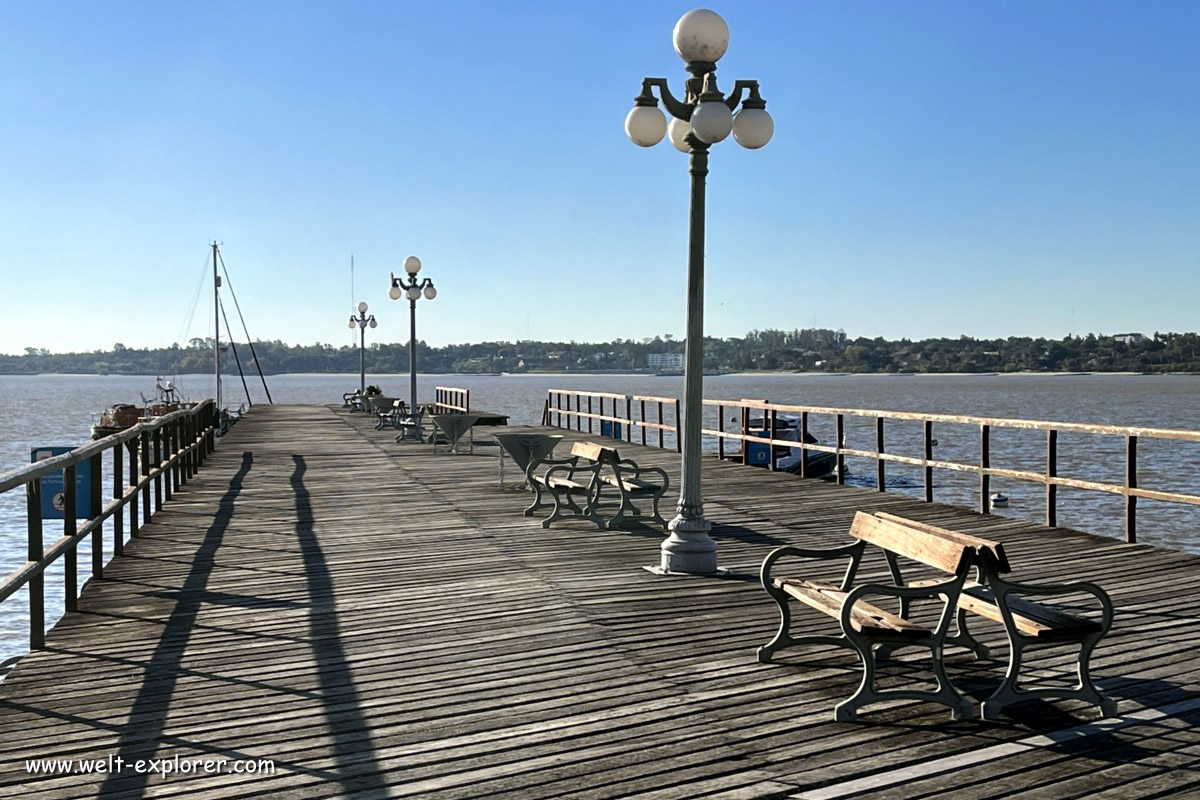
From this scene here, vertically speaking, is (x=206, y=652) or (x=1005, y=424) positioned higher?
(x=1005, y=424)

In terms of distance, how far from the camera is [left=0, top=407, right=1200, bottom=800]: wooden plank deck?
4.08m

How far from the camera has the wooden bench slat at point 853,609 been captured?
15.5 feet

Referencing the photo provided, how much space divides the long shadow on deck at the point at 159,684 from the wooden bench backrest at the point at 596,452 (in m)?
3.25

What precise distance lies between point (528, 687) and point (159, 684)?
1667 millimetres

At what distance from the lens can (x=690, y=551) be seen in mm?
8008

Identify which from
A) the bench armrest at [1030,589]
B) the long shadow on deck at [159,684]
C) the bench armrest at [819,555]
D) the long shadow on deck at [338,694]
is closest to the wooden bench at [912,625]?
the bench armrest at [1030,589]

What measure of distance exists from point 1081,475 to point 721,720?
32777 mm

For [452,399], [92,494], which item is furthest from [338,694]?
[452,399]

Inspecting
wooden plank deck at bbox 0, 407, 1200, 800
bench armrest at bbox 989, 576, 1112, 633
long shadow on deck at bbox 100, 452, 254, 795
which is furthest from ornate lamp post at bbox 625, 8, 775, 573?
bench armrest at bbox 989, 576, 1112, 633

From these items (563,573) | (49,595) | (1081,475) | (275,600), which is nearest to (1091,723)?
(563,573)

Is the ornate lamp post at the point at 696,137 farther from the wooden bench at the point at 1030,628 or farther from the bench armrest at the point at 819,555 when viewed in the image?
the wooden bench at the point at 1030,628

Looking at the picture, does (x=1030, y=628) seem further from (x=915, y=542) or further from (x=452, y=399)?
(x=452, y=399)

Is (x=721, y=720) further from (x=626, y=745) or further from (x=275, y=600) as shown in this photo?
(x=275, y=600)

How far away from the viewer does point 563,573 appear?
8055 mm
